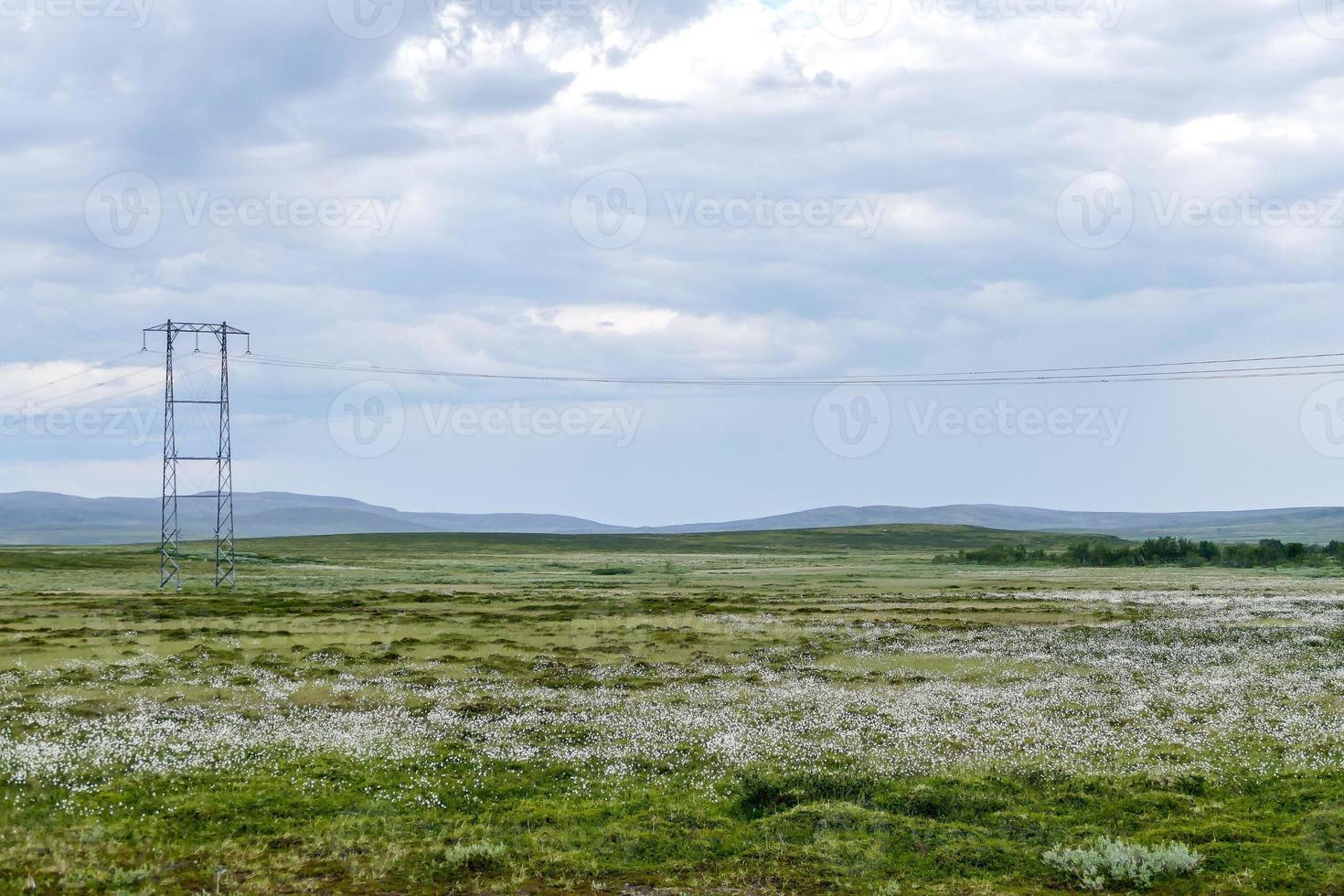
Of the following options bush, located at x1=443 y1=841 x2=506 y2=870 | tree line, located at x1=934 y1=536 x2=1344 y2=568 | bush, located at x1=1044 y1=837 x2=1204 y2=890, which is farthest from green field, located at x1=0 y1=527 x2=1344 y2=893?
tree line, located at x1=934 y1=536 x2=1344 y2=568

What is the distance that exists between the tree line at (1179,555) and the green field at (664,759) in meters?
95.8

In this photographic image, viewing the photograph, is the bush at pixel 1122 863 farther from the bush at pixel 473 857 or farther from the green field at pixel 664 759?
the bush at pixel 473 857

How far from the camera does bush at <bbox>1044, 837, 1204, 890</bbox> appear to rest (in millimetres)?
16203

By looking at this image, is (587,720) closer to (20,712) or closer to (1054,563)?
(20,712)

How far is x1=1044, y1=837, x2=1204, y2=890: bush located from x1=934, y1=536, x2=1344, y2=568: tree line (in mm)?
130011

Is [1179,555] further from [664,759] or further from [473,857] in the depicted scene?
[473,857]

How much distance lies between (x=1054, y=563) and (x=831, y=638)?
109926mm

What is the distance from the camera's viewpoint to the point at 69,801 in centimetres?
1997

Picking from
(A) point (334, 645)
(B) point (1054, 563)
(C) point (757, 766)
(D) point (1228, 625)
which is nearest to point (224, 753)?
(C) point (757, 766)

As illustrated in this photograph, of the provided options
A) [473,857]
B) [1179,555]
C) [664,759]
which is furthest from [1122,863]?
[1179,555]

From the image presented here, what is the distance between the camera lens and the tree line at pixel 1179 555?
432 ft

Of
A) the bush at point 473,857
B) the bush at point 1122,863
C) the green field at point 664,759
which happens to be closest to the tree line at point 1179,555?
the green field at point 664,759

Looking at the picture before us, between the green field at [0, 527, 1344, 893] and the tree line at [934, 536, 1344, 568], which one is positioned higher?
the green field at [0, 527, 1344, 893]

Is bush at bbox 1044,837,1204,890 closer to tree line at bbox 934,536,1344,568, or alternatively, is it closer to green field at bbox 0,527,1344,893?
green field at bbox 0,527,1344,893
